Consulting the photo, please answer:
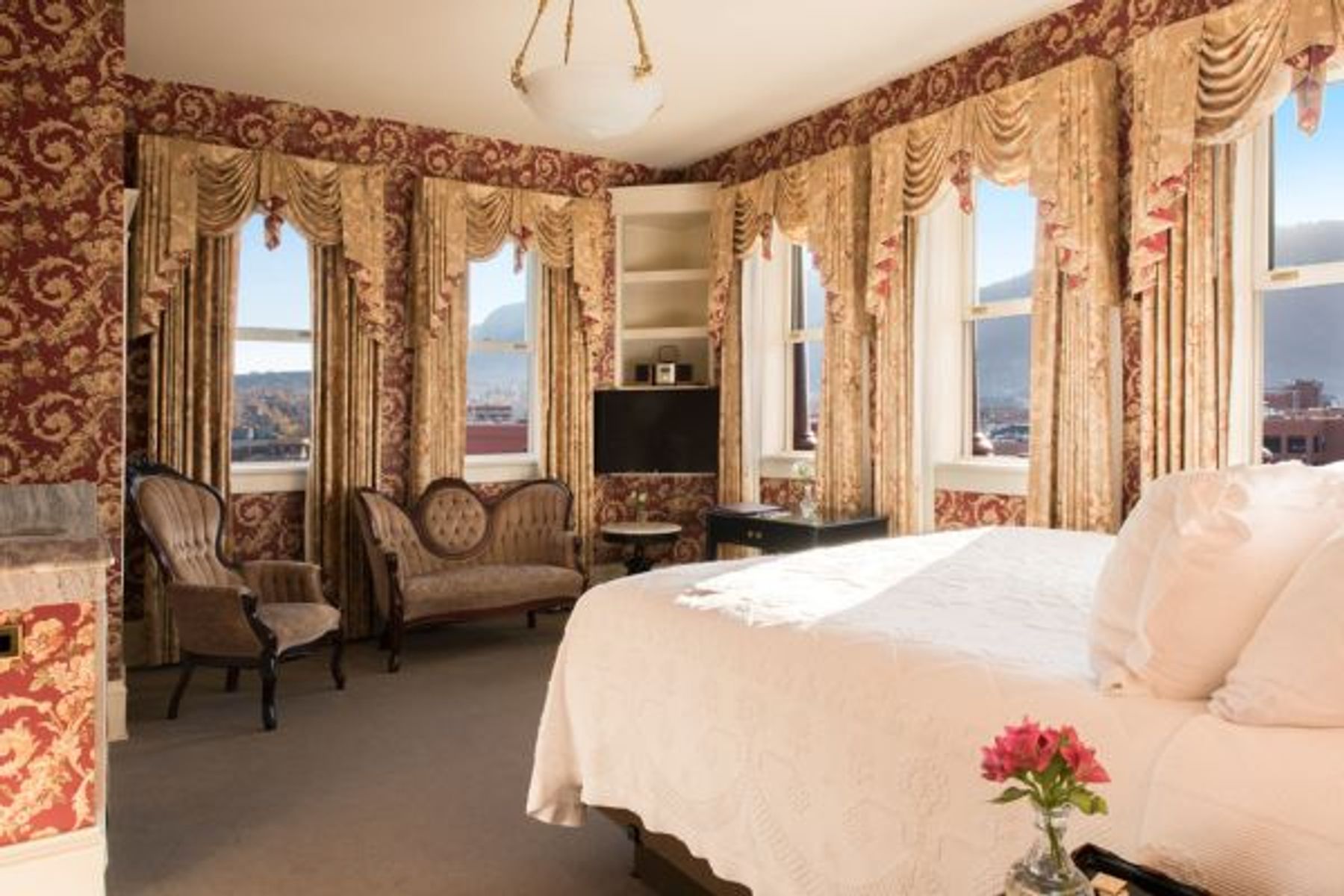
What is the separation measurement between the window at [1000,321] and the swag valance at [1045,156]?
293 millimetres

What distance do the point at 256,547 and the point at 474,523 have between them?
A: 1.23 meters

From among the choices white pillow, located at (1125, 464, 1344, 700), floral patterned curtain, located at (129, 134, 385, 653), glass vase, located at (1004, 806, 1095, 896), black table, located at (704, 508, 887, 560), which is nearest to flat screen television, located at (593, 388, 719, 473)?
black table, located at (704, 508, 887, 560)

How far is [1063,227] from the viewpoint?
417 cm

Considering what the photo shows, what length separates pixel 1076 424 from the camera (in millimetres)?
4195

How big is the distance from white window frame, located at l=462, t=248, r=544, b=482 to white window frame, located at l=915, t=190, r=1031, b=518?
259cm

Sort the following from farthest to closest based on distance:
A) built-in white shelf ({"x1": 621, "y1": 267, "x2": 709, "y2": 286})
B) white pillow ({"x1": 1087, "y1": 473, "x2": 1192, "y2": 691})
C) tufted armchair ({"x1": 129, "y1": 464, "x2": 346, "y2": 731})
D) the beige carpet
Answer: built-in white shelf ({"x1": 621, "y1": 267, "x2": 709, "y2": 286}) → tufted armchair ({"x1": 129, "y1": 464, "x2": 346, "y2": 731}) → the beige carpet → white pillow ({"x1": 1087, "y1": 473, "x2": 1192, "y2": 691})

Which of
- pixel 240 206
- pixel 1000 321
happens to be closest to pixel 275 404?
pixel 240 206

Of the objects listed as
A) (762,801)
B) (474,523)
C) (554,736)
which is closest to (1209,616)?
(762,801)

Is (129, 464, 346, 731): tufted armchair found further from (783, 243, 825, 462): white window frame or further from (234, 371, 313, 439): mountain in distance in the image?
(783, 243, 825, 462): white window frame

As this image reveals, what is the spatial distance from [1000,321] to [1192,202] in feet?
4.19

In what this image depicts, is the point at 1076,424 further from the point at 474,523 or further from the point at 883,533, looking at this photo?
the point at 474,523

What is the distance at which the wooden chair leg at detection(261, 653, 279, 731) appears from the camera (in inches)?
163

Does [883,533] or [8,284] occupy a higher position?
[8,284]

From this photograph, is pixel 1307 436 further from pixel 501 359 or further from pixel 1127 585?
pixel 501 359
